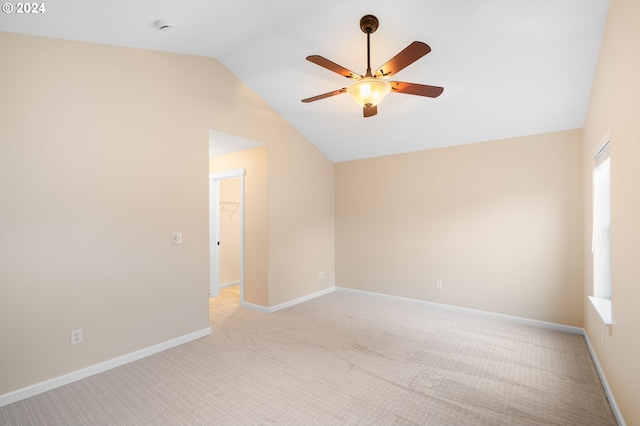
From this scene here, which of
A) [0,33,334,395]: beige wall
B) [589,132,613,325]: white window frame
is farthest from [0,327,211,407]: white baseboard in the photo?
[589,132,613,325]: white window frame

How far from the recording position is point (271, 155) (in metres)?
4.50

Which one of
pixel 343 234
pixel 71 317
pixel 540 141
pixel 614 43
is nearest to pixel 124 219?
pixel 71 317

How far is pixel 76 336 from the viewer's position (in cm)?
266

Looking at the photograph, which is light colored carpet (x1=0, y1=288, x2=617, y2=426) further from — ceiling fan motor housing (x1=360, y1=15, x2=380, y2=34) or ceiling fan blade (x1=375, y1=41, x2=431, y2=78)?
ceiling fan motor housing (x1=360, y1=15, x2=380, y2=34)

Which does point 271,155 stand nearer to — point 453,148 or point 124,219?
point 124,219

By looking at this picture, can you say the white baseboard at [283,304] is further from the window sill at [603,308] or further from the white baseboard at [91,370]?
the window sill at [603,308]

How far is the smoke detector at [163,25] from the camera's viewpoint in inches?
101

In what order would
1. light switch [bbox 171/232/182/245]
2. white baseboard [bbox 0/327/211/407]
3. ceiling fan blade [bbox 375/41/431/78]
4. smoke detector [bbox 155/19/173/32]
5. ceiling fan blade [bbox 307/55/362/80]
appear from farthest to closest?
light switch [bbox 171/232/182/245]
smoke detector [bbox 155/19/173/32]
white baseboard [bbox 0/327/211/407]
ceiling fan blade [bbox 307/55/362/80]
ceiling fan blade [bbox 375/41/431/78]

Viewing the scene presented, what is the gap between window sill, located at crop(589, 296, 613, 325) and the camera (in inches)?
92.2

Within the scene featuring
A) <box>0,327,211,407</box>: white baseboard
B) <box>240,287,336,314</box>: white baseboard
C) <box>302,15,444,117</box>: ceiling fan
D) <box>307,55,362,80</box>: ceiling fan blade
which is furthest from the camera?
<box>240,287,336,314</box>: white baseboard

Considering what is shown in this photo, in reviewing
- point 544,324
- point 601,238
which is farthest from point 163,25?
point 544,324

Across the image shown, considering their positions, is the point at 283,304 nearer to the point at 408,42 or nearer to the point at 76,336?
the point at 76,336

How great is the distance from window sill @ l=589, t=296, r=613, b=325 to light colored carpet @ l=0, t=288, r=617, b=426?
567mm

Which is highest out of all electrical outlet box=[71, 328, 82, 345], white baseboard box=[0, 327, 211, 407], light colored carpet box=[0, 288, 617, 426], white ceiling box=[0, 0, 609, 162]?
white ceiling box=[0, 0, 609, 162]
